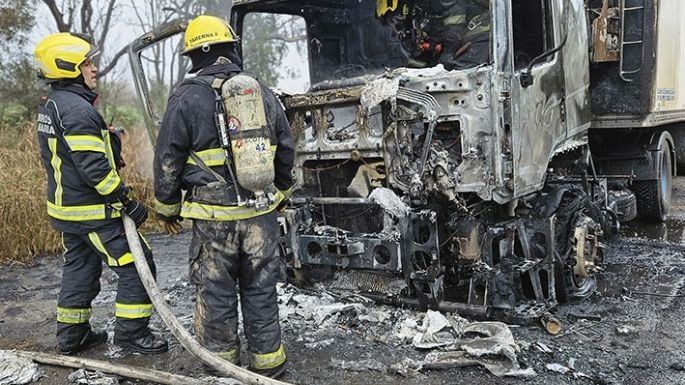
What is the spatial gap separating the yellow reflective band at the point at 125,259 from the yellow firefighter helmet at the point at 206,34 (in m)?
1.35

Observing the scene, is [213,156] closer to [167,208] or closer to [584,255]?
[167,208]

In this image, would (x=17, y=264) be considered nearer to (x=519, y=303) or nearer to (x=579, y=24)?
(x=519, y=303)

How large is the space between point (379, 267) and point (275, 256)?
0.92 m

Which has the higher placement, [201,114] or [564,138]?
[201,114]

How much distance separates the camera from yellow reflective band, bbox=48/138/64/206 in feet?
11.8

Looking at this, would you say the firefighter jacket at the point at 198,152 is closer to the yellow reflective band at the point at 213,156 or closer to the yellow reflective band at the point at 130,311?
the yellow reflective band at the point at 213,156

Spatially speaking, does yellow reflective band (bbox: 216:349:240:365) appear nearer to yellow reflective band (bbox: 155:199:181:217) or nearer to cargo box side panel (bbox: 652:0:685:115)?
yellow reflective band (bbox: 155:199:181:217)

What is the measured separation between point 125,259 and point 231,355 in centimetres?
96

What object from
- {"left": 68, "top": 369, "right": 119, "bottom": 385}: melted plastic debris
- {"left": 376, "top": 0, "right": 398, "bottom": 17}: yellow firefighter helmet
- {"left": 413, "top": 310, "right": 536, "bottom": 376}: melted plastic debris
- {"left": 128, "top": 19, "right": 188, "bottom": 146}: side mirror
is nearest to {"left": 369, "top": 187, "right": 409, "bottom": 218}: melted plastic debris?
{"left": 413, "top": 310, "right": 536, "bottom": 376}: melted plastic debris

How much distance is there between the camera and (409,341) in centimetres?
371

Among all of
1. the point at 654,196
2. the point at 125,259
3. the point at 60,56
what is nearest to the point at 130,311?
the point at 125,259

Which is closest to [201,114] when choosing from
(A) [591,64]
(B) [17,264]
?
(A) [591,64]

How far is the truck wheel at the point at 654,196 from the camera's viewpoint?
658 centimetres

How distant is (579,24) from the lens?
15.7ft
